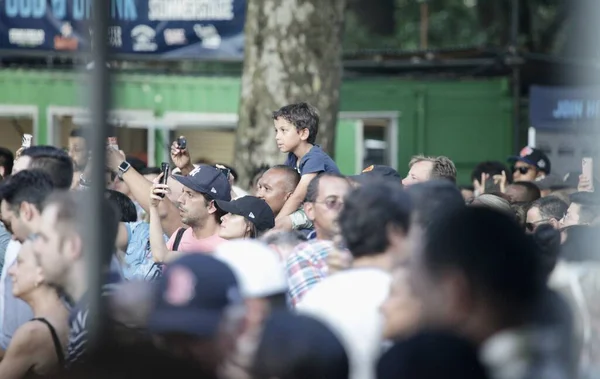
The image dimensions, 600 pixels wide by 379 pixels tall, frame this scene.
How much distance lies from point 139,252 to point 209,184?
605 mm

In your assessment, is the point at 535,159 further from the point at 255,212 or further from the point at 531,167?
the point at 255,212

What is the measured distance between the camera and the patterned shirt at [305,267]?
193 inches

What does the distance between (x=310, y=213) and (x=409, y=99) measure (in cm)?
1212

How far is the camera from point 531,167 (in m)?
11.6

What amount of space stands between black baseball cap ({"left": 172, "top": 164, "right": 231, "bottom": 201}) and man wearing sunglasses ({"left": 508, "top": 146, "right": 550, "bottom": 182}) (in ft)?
16.5

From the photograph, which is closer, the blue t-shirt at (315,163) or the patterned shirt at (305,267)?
the patterned shirt at (305,267)

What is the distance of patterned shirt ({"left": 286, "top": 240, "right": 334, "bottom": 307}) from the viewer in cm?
490

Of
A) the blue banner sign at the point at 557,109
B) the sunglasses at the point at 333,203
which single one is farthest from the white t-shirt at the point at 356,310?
the blue banner sign at the point at 557,109

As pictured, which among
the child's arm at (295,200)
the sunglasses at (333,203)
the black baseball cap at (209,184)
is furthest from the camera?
the child's arm at (295,200)

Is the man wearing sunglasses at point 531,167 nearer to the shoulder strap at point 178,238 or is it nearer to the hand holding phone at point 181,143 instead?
the hand holding phone at point 181,143

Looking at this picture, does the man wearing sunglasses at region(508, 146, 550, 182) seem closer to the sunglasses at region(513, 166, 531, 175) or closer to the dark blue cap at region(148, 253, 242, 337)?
the sunglasses at region(513, 166, 531, 175)

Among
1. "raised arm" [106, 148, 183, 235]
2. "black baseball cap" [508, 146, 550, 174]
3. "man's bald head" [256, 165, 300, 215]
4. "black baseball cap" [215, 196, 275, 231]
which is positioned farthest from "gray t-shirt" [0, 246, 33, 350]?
"black baseball cap" [508, 146, 550, 174]

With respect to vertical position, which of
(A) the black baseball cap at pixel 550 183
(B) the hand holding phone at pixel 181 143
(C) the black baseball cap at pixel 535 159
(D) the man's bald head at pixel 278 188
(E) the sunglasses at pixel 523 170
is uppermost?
(B) the hand holding phone at pixel 181 143

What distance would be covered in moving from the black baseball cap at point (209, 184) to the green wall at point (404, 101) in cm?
1021
